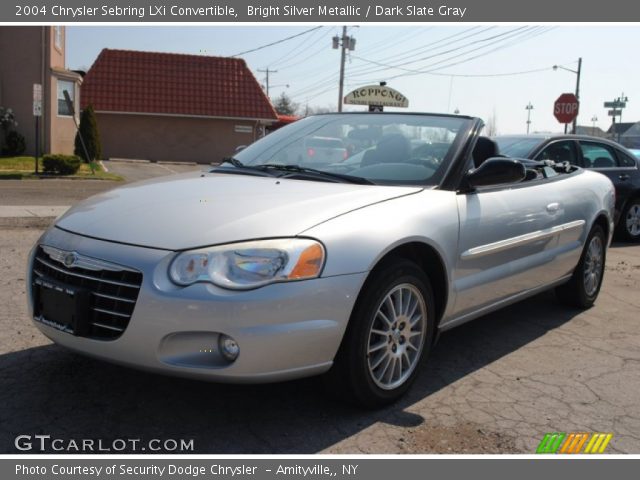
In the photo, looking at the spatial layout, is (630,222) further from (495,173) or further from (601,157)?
(495,173)

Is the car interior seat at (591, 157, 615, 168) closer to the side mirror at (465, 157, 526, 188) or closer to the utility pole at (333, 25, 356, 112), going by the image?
the side mirror at (465, 157, 526, 188)

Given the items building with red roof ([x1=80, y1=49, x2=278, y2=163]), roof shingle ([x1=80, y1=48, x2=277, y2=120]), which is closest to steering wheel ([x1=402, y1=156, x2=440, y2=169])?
building with red roof ([x1=80, y1=49, x2=278, y2=163])

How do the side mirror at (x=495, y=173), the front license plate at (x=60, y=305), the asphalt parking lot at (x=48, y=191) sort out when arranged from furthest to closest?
the asphalt parking lot at (x=48, y=191)
the side mirror at (x=495, y=173)
the front license plate at (x=60, y=305)

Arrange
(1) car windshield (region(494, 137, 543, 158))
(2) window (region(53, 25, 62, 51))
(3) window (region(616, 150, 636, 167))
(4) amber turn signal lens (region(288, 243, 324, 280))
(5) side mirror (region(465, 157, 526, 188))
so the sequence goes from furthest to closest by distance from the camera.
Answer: (2) window (region(53, 25, 62, 51)) → (3) window (region(616, 150, 636, 167)) → (1) car windshield (region(494, 137, 543, 158)) → (5) side mirror (region(465, 157, 526, 188)) → (4) amber turn signal lens (region(288, 243, 324, 280))

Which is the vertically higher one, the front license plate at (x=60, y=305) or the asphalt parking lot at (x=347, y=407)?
the front license plate at (x=60, y=305)

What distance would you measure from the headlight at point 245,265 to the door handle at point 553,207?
2504mm

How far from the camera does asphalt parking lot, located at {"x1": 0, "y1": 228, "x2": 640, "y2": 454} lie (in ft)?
Result: 10.2

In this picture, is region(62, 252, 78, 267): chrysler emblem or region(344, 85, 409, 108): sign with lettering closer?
region(62, 252, 78, 267): chrysler emblem

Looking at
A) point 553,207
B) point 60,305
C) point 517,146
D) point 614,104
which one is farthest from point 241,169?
point 614,104

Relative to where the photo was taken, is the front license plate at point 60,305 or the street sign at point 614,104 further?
the street sign at point 614,104

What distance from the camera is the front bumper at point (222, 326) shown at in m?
2.83

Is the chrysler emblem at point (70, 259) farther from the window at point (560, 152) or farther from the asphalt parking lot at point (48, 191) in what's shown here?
the asphalt parking lot at point (48, 191)

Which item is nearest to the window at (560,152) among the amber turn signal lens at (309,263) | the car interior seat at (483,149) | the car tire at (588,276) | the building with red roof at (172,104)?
the car tire at (588,276)

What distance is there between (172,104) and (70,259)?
102 ft
